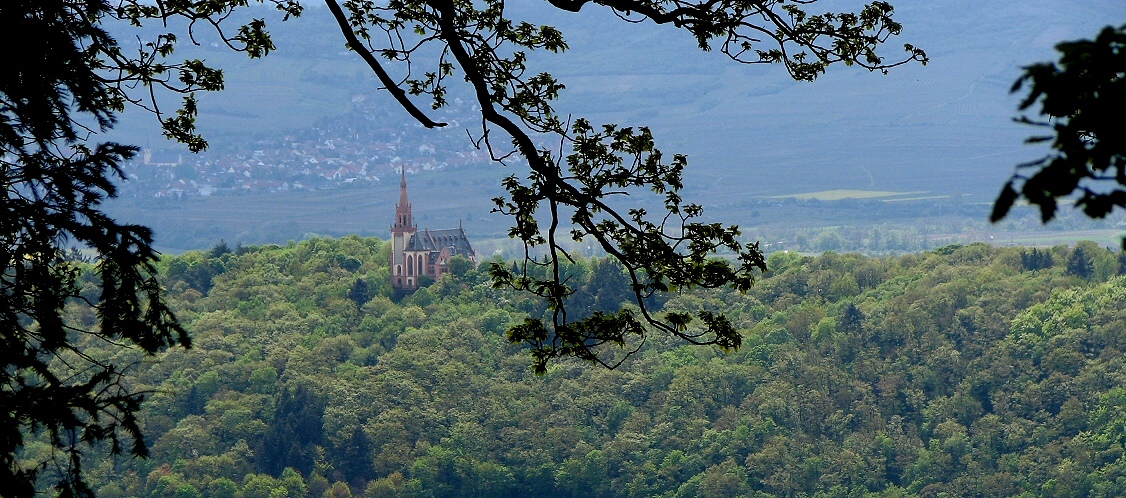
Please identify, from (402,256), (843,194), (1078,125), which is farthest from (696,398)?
(843,194)

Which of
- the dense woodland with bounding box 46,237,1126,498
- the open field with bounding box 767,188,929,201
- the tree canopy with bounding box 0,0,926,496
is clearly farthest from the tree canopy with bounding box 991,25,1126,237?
the open field with bounding box 767,188,929,201

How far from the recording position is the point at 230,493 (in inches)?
2830

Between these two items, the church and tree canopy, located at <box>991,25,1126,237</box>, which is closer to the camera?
tree canopy, located at <box>991,25,1126,237</box>

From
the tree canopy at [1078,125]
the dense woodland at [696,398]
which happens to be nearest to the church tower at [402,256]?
the dense woodland at [696,398]

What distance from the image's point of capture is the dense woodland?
71562 millimetres

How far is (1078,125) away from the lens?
5.65 meters

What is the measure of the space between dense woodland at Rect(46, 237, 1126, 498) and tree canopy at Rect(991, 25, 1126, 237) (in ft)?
211

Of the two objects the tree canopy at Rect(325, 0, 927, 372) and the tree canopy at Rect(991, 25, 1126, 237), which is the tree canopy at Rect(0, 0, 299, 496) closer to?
the tree canopy at Rect(325, 0, 927, 372)

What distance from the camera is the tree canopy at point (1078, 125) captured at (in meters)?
5.51

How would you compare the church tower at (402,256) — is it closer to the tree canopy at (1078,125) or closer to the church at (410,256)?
the church at (410,256)

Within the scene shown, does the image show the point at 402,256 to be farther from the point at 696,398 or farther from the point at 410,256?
the point at 696,398

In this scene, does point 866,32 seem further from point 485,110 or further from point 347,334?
point 347,334

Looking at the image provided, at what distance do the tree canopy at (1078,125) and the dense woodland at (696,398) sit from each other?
6425 centimetres

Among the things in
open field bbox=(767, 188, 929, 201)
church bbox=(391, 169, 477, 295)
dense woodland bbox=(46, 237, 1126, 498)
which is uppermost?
open field bbox=(767, 188, 929, 201)
